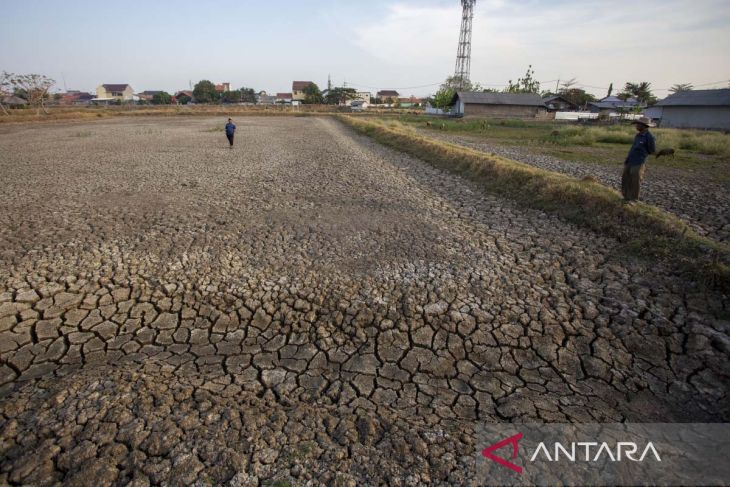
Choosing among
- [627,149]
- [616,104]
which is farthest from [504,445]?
[616,104]

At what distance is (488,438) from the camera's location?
107 inches

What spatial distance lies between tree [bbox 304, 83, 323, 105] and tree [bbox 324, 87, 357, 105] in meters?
4.23

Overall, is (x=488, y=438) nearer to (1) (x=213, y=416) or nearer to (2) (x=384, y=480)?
(2) (x=384, y=480)

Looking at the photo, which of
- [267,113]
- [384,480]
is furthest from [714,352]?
[267,113]

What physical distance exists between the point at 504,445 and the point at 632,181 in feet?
21.0

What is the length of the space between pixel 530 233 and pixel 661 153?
1264 cm

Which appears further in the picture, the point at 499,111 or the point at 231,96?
the point at 231,96

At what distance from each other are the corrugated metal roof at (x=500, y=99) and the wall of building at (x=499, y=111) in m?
0.46

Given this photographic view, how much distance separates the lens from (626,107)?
52.6m

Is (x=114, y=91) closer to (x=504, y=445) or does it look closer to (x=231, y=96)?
(x=231, y=96)

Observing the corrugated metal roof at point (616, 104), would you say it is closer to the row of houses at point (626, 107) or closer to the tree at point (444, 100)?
the row of houses at point (626, 107)

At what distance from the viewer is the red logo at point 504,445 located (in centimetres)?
246

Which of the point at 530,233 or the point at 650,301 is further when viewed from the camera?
the point at 530,233

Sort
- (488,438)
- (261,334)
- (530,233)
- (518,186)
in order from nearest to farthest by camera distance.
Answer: (488,438) < (261,334) < (530,233) < (518,186)
